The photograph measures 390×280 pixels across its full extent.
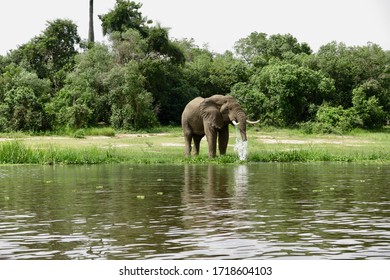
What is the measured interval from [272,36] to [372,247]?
50.4m

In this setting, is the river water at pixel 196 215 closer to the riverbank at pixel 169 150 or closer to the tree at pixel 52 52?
the riverbank at pixel 169 150

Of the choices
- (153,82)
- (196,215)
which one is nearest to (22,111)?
(153,82)

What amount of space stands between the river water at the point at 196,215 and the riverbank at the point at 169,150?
4178 mm

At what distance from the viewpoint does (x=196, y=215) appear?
12.6 m

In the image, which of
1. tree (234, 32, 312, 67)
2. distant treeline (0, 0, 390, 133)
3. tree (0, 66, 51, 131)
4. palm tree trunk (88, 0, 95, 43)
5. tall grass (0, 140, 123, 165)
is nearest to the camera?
tall grass (0, 140, 123, 165)

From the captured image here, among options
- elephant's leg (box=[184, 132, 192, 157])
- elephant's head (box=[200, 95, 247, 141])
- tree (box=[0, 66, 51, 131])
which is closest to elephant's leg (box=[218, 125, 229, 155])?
elephant's head (box=[200, 95, 247, 141])

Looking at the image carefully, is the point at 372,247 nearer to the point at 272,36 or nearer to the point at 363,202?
the point at 363,202

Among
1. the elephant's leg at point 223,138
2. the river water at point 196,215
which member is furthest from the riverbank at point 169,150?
the river water at point 196,215

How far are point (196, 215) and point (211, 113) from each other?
46.7ft

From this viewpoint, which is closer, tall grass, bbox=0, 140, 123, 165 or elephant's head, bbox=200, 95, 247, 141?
tall grass, bbox=0, 140, 123, 165

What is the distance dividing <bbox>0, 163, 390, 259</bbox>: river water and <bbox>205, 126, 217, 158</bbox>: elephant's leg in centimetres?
472

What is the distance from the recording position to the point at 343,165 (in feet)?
78.4

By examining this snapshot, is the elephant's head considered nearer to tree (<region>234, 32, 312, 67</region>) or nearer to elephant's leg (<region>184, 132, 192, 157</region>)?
elephant's leg (<region>184, 132, 192, 157</region>)

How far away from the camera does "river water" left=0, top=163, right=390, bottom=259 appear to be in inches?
383
